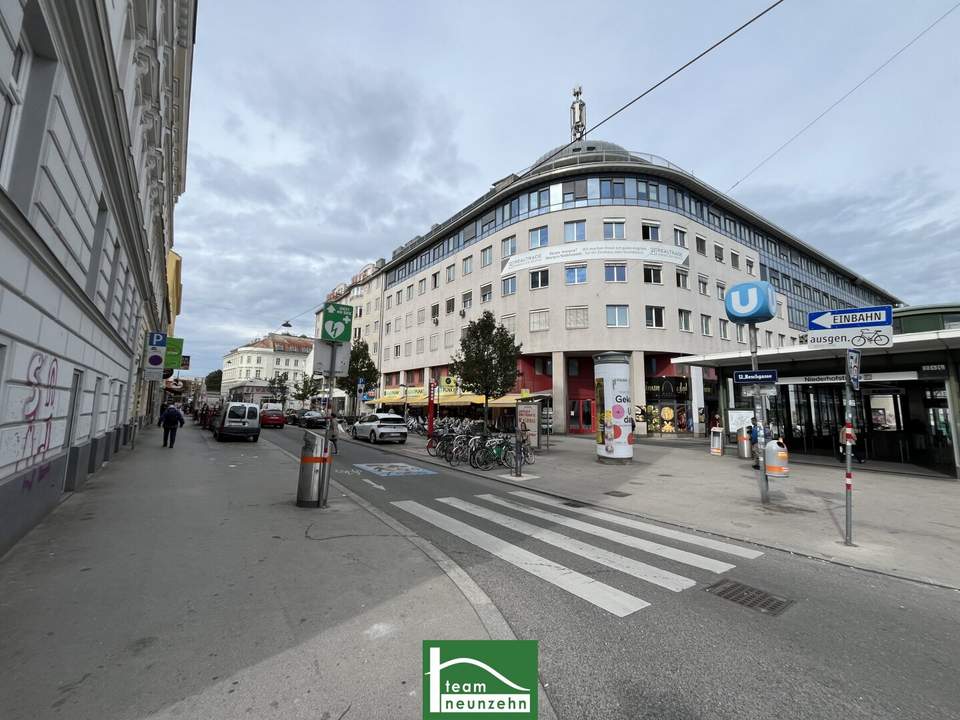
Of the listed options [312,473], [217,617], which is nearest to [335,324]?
[312,473]

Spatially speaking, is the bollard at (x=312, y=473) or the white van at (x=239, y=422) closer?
the bollard at (x=312, y=473)

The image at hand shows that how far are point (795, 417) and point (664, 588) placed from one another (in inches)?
651

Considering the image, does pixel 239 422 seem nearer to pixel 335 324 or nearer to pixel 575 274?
pixel 335 324

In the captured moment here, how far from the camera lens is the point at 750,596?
4.48 meters

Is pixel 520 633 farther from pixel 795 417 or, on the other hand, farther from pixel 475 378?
pixel 795 417

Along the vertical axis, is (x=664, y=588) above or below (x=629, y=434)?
below

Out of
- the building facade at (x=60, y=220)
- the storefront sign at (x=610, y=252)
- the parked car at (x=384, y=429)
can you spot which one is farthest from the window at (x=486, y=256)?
the building facade at (x=60, y=220)

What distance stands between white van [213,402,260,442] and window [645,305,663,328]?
24603 millimetres

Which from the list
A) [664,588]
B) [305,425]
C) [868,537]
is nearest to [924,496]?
[868,537]

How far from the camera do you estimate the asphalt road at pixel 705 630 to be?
2801mm

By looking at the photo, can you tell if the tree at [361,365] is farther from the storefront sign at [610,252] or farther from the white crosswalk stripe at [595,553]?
the white crosswalk stripe at [595,553]

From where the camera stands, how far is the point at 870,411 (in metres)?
15.8

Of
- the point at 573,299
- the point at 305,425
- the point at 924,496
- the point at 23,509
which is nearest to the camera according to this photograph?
the point at 23,509

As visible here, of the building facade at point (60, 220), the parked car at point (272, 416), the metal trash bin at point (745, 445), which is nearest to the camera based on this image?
the building facade at point (60, 220)
